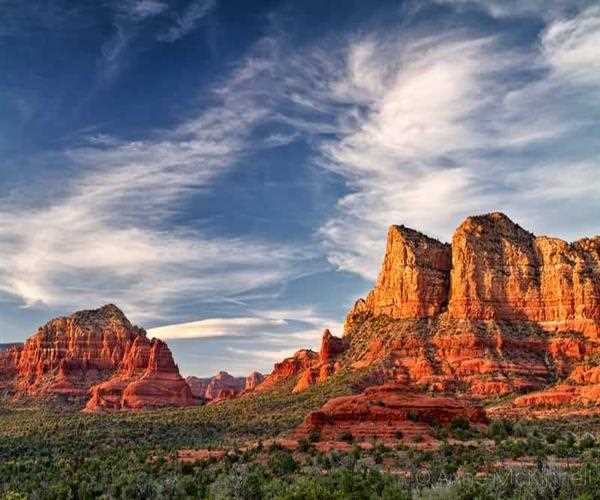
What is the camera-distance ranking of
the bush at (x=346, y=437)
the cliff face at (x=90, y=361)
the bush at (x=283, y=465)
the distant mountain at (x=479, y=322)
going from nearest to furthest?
the bush at (x=283, y=465) → the bush at (x=346, y=437) → the distant mountain at (x=479, y=322) → the cliff face at (x=90, y=361)

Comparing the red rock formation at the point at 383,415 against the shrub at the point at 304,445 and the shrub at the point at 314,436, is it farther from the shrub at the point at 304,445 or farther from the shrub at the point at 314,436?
the shrub at the point at 304,445

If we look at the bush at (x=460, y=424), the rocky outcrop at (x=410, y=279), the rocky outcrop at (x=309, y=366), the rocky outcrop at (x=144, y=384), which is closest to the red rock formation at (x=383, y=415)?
the bush at (x=460, y=424)

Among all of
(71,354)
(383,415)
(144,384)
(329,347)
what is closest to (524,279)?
(329,347)

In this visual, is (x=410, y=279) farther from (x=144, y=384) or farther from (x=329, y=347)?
(x=144, y=384)

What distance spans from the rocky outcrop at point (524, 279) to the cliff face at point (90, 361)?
206 ft

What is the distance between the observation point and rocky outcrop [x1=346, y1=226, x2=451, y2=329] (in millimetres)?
126062

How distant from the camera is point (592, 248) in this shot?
436 ft

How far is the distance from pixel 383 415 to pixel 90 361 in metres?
117

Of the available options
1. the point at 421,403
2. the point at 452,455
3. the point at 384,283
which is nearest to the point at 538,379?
the point at 384,283

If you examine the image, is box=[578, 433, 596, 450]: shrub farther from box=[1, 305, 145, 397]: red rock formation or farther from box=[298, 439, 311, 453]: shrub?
box=[1, 305, 145, 397]: red rock formation

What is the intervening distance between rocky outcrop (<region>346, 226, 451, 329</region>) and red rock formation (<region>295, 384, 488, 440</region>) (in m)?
65.2

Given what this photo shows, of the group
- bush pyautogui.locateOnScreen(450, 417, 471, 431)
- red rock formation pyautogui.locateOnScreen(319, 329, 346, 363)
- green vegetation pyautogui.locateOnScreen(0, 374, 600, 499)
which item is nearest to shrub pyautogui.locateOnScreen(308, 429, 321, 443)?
green vegetation pyautogui.locateOnScreen(0, 374, 600, 499)

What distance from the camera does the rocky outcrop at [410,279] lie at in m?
126

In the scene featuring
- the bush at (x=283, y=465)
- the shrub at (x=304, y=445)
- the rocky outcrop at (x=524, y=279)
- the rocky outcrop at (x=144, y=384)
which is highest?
the rocky outcrop at (x=524, y=279)
